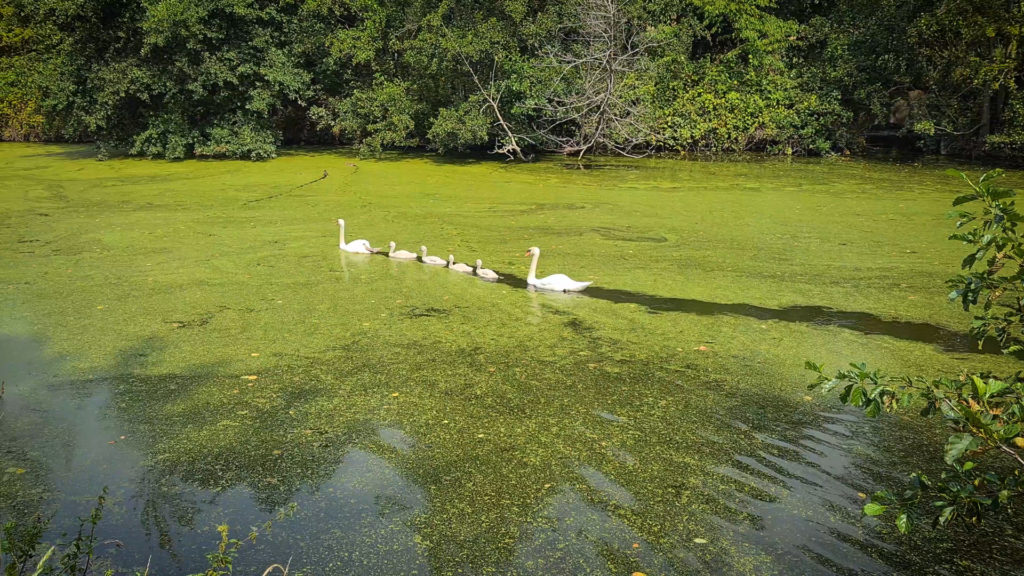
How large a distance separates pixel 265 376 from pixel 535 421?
1455mm

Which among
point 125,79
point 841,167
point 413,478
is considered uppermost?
point 125,79

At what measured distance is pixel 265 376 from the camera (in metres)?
3.98

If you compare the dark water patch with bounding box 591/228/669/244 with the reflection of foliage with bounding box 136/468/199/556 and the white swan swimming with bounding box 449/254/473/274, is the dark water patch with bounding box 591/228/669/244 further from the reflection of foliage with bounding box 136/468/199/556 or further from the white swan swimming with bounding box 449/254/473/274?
the reflection of foliage with bounding box 136/468/199/556

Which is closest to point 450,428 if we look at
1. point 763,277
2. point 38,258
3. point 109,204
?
point 763,277

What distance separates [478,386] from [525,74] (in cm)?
832

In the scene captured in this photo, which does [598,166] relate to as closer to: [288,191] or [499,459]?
[288,191]

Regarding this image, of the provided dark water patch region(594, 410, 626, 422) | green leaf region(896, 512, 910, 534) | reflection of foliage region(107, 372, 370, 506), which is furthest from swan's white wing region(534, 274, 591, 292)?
green leaf region(896, 512, 910, 534)

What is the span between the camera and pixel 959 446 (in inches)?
63.6

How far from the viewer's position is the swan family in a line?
5.48 m

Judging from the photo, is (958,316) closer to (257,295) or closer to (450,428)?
(450,428)

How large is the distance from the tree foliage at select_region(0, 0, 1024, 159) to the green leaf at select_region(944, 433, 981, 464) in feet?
31.1

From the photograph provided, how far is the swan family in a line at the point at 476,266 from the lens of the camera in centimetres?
548

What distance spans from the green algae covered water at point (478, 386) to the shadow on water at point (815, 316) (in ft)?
0.08

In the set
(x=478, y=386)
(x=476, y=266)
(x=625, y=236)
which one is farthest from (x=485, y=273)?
(x=478, y=386)
